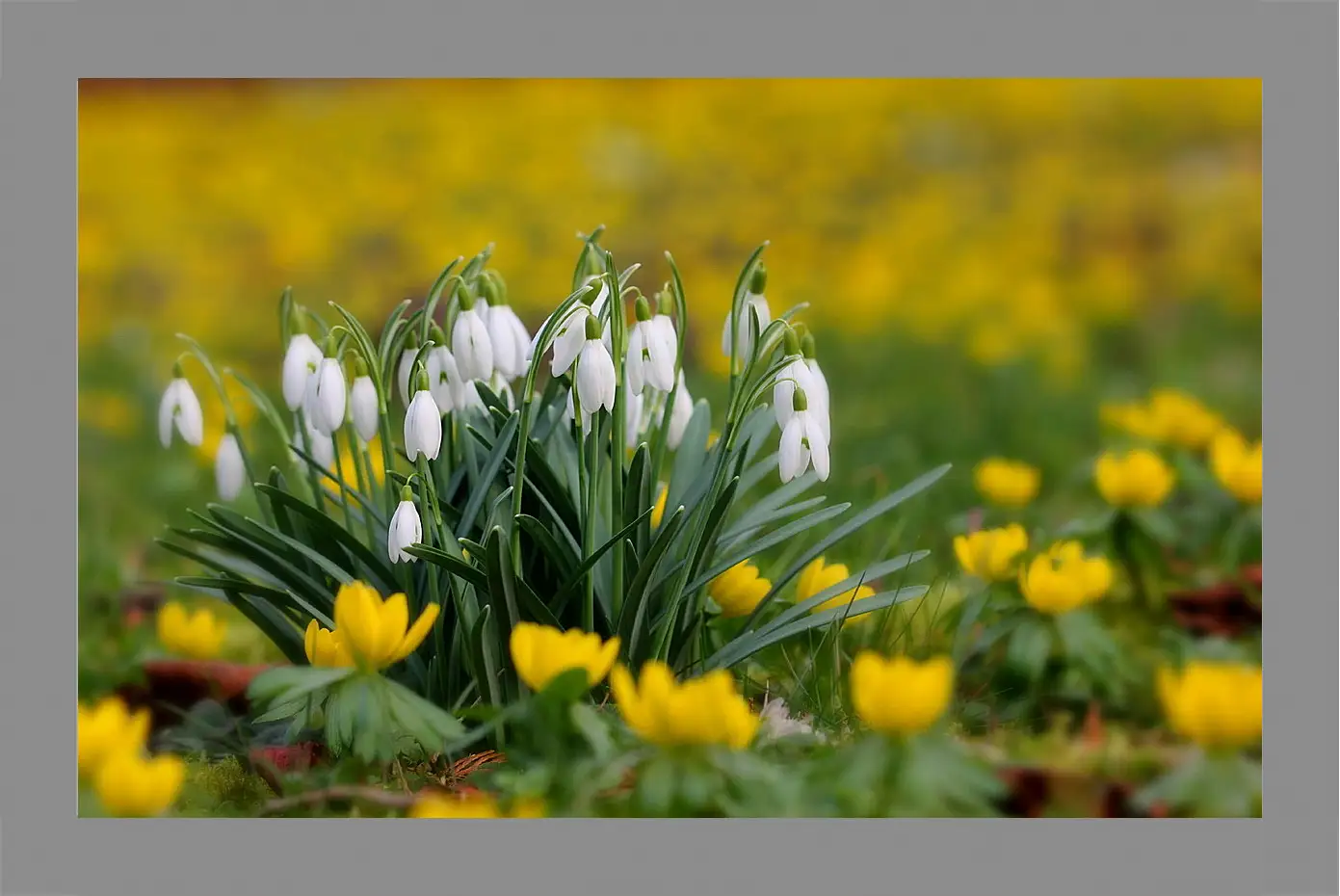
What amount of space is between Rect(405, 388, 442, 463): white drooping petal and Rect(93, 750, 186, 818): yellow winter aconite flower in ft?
1.58

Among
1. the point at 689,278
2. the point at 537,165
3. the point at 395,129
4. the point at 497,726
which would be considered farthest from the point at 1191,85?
the point at 497,726

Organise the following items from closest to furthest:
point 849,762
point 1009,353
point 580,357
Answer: point 849,762
point 580,357
point 1009,353

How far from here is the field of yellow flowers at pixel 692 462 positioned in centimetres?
161

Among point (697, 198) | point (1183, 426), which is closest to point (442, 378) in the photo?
point (1183, 426)

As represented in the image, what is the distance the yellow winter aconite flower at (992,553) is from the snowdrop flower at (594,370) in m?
0.72


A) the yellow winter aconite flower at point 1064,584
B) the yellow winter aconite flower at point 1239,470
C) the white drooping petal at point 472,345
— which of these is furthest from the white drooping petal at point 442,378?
the yellow winter aconite flower at point 1239,470

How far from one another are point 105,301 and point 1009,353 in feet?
11.2

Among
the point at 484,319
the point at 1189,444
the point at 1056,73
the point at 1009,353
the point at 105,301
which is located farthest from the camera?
the point at 105,301

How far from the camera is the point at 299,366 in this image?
188 centimetres

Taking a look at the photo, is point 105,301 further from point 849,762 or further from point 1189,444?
point 849,762

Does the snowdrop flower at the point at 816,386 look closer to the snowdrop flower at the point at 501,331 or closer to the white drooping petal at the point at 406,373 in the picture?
the snowdrop flower at the point at 501,331

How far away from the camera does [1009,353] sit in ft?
14.4

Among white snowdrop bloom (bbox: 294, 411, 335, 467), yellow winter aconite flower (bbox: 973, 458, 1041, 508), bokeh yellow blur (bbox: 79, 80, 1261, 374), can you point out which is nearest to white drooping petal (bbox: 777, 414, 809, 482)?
white snowdrop bloom (bbox: 294, 411, 335, 467)

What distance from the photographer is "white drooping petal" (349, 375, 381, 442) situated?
1812 millimetres
